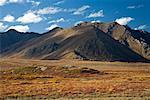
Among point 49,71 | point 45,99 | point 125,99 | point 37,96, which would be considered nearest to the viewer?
point 125,99

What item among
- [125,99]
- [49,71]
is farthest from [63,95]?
[49,71]

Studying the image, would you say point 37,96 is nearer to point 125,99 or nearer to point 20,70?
point 125,99

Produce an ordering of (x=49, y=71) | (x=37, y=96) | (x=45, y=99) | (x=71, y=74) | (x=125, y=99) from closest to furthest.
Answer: (x=125, y=99), (x=45, y=99), (x=37, y=96), (x=71, y=74), (x=49, y=71)

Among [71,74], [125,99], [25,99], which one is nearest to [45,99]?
[25,99]

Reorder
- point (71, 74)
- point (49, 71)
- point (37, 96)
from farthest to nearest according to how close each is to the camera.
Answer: point (49, 71) < point (71, 74) < point (37, 96)

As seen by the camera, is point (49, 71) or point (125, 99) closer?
point (125, 99)

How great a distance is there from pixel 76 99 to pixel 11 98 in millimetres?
10763

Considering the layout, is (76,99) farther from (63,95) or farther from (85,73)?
(85,73)

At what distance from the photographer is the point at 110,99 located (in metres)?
49.0

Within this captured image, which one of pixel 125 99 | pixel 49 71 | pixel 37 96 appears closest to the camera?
A: pixel 125 99

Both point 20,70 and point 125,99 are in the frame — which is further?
point 20,70

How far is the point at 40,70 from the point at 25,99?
3772 inches

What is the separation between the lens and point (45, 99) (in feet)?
171

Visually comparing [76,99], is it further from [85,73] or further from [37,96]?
[85,73]
